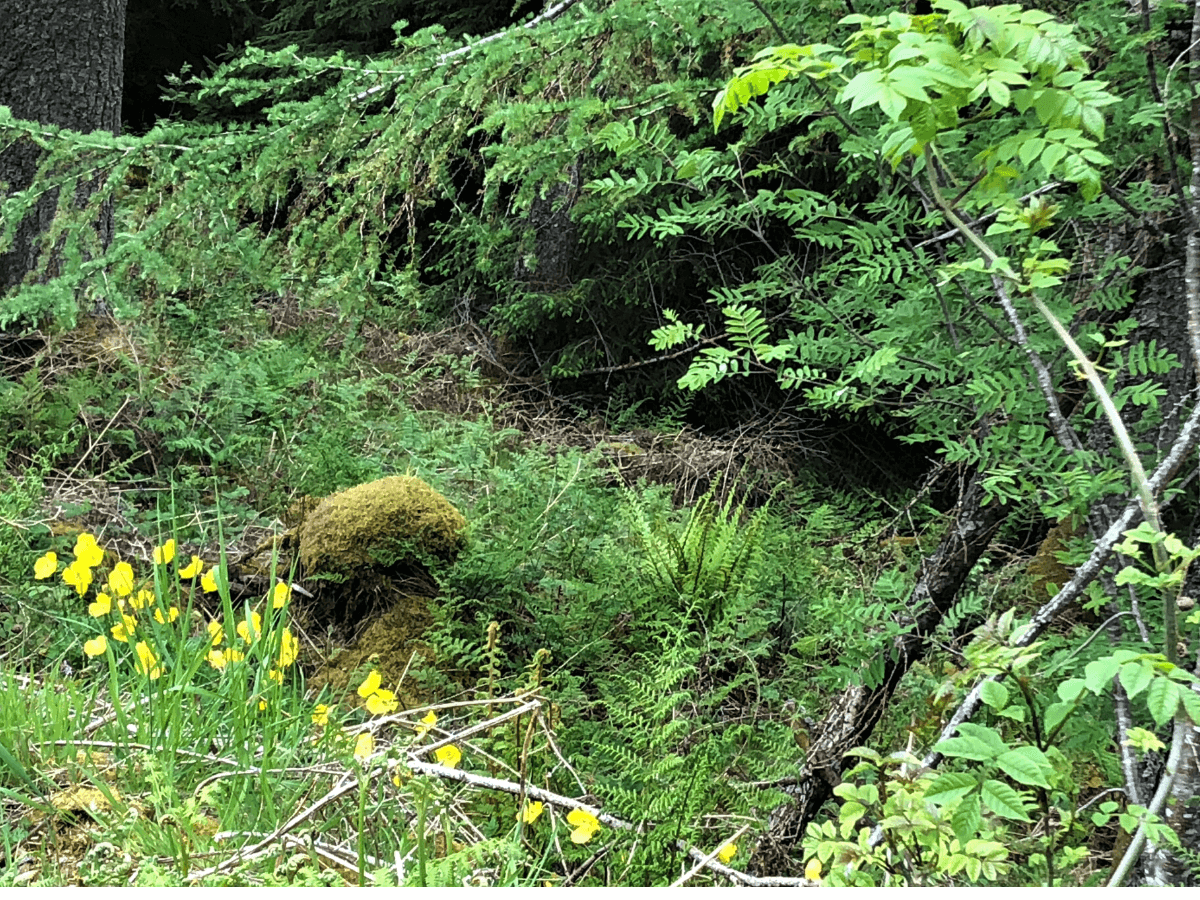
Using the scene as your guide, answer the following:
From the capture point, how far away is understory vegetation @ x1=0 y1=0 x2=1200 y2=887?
4.82ft

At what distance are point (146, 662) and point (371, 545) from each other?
1189 mm

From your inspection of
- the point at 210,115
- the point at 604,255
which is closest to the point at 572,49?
the point at 604,255

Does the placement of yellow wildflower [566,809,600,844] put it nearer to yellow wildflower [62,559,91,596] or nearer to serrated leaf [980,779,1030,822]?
serrated leaf [980,779,1030,822]

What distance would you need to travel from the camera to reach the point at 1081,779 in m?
2.43

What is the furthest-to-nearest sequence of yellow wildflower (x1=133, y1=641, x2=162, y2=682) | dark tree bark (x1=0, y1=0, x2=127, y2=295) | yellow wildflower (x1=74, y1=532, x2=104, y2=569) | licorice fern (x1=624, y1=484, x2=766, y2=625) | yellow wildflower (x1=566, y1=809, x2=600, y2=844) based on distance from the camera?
dark tree bark (x1=0, y1=0, x2=127, y2=295), licorice fern (x1=624, y1=484, x2=766, y2=625), yellow wildflower (x1=74, y1=532, x2=104, y2=569), yellow wildflower (x1=133, y1=641, x2=162, y2=682), yellow wildflower (x1=566, y1=809, x2=600, y2=844)

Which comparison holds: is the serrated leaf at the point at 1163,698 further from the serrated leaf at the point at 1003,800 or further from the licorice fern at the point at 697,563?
the licorice fern at the point at 697,563

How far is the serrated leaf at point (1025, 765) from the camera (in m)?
1.11

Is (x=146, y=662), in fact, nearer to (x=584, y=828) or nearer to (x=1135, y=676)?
(x=584, y=828)

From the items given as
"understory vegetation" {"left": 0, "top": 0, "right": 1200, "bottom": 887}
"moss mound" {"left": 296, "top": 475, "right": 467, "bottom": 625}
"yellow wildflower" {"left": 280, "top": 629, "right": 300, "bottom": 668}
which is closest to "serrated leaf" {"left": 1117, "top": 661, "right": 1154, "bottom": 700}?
"understory vegetation" {"left": 0, "top": 0, "right": 1200, "bottom": 887}

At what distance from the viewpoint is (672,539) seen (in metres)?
3.36

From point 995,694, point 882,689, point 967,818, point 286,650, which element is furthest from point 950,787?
point 286,650

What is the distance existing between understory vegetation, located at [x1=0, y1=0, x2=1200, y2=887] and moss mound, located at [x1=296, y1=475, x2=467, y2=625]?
0.23ft

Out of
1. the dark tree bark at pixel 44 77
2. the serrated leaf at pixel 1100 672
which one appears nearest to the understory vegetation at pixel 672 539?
the serrated leaf at pixel 1100 672

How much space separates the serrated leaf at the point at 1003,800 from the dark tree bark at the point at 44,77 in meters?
5.14
